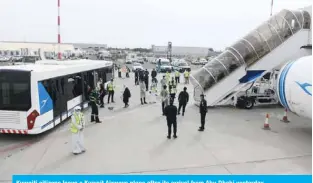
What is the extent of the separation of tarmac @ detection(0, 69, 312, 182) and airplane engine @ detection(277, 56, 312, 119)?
108 cm

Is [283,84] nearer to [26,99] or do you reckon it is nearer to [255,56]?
[255,56]

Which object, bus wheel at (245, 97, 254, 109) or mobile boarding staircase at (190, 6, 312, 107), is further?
bus wheel at (245, 97, 254, 109)

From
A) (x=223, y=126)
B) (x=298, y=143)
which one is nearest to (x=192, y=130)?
(x=223, y=126)

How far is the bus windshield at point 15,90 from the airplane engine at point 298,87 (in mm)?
8569

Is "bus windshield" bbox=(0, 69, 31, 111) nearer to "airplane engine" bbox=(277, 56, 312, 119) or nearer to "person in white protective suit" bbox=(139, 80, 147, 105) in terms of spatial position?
"person in white protective suit" bbox=(139, 80, 147, 105)

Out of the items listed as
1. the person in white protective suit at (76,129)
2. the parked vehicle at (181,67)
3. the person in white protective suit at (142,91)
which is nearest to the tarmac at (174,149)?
the person in white protective suit at (76,129)

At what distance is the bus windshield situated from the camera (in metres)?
8.98

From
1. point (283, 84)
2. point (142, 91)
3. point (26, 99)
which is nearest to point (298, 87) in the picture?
point (283, 84)

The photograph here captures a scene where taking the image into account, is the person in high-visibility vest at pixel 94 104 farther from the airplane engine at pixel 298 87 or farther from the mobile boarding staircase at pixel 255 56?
the airplane engine at pixel 298 87

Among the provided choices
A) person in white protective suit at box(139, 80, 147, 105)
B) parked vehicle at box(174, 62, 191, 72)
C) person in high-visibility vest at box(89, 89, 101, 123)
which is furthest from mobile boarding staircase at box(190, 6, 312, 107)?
parked vehicle at box(174, 62, 191, 72)

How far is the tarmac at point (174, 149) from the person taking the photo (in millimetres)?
7324

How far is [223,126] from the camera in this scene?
11508 millimetres

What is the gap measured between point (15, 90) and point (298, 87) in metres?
9.00

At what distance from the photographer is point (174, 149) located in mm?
8734
